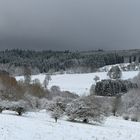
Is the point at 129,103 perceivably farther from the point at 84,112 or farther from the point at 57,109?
the point at 57,109

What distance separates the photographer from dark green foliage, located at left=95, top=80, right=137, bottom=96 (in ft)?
599

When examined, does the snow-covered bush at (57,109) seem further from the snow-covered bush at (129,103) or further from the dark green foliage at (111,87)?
the dark green foliage at (111,87)

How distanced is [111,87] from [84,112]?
141 metres

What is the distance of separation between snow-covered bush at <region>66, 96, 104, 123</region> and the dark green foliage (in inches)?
5296

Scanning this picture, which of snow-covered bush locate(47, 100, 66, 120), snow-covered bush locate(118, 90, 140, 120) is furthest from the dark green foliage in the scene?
snow-covered bush locate(47, 100, 66, 120)

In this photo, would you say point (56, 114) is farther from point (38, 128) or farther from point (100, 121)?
point (38, 128)

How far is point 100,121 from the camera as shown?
153 ft

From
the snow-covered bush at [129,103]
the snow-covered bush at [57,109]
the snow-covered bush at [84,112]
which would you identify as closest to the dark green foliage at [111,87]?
the snow-covered bush at [129,103]

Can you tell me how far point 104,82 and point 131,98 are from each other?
61.5 metres

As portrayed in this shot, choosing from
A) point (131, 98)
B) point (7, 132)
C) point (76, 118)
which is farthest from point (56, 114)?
point (131, 98)

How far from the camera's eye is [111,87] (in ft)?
606

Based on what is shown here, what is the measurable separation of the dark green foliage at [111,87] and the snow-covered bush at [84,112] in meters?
135

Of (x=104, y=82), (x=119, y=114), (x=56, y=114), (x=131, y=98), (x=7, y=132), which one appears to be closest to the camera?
(x=7, y=132)

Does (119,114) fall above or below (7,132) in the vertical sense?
below
